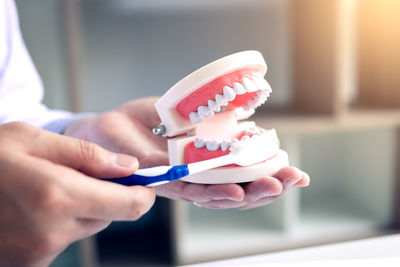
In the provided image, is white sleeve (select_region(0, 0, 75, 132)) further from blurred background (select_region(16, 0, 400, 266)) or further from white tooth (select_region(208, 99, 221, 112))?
blurred background (select_region(16, 0, 400, 266))

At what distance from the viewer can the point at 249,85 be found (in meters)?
0.71

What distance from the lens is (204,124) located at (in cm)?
81

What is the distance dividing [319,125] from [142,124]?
89 centimetres

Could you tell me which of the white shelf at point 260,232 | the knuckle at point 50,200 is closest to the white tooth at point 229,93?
the knuckle at point 50,200

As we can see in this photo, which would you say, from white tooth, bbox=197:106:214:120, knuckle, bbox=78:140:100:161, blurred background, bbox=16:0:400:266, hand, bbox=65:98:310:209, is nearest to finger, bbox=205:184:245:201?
hand, bbox=65:98:310:209

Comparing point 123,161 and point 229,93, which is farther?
point 229,93

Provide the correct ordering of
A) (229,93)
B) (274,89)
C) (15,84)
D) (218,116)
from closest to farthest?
(229,93) → (218,116) → (15,84) → (274,89)

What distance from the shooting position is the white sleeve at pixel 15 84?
0.99 metres

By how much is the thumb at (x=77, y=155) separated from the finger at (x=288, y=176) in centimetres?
27

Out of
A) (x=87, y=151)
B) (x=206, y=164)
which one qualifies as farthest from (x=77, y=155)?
(x=206, y=164)

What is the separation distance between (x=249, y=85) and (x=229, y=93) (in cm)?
4

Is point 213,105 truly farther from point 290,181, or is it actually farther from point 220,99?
point 290,181

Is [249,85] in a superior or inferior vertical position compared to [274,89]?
superior

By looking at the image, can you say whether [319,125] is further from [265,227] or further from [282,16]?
[282,16]
